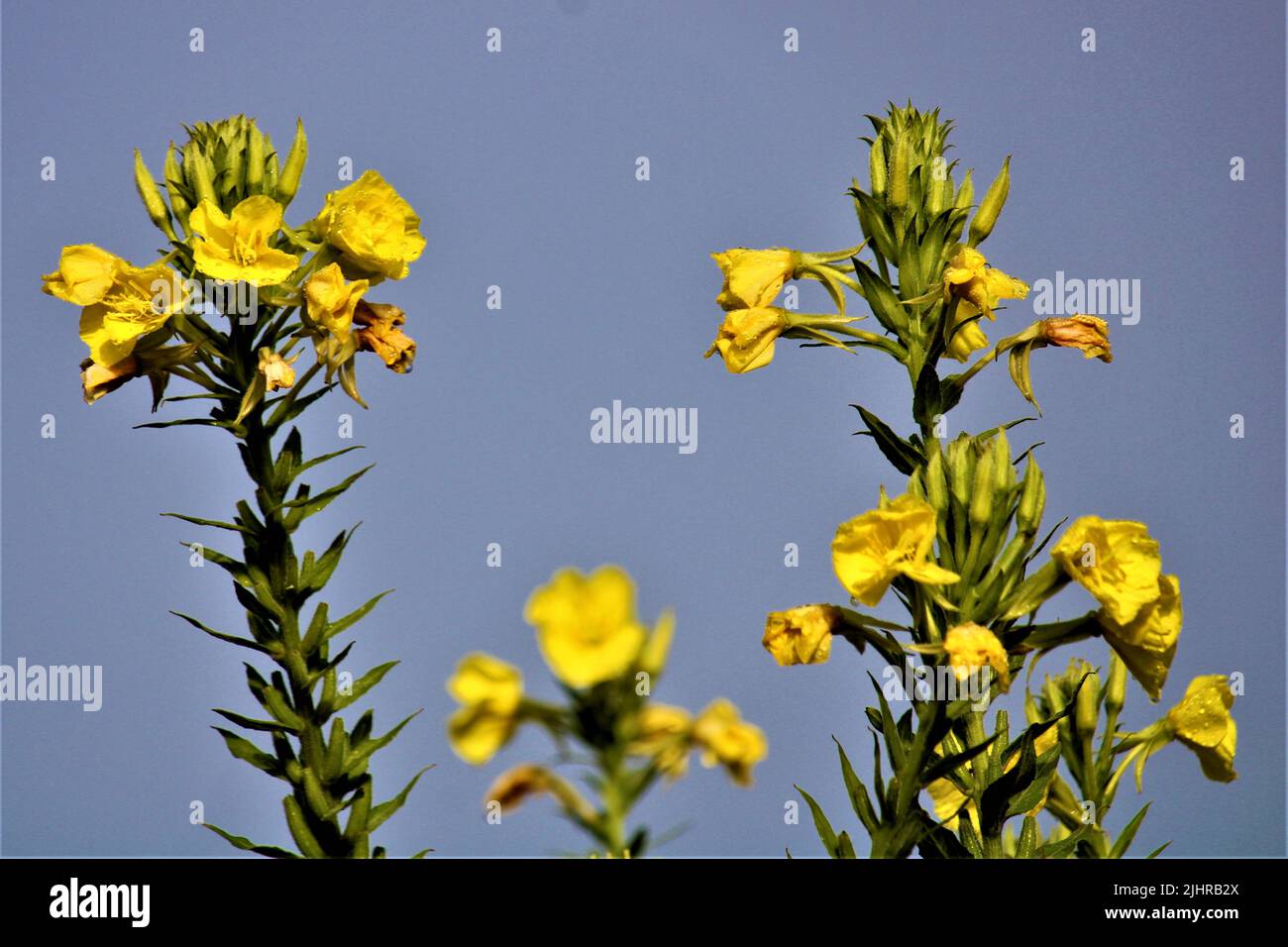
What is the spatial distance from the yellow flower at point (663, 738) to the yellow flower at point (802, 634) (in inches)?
82.9

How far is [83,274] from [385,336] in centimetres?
80

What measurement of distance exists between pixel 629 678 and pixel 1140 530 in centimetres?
211

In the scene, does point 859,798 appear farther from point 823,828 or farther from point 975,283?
point 975,283

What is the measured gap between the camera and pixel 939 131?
12.7ft

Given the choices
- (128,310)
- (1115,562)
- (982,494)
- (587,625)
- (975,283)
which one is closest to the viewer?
(587,625)

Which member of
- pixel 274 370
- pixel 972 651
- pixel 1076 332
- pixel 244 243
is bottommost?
pixel 972 651

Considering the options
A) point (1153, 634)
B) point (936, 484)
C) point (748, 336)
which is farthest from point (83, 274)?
point (1153, 634)

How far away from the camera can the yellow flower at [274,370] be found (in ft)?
10.6

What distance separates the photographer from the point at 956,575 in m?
2.76

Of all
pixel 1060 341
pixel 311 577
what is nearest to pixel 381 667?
pixel 311 577

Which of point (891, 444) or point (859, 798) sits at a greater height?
point (891, 444)

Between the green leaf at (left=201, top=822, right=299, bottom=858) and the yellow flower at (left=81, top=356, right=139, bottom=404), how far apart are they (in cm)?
116
